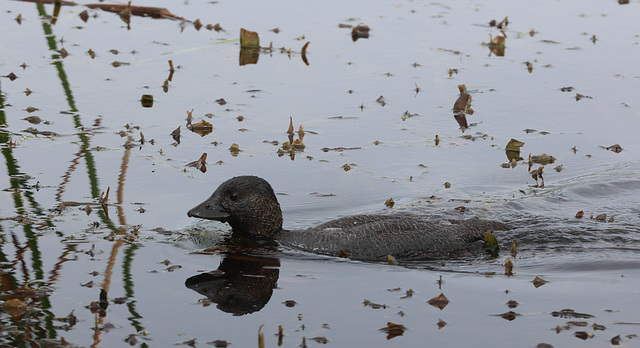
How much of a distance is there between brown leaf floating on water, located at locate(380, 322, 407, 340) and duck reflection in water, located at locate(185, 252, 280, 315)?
3.01 feet

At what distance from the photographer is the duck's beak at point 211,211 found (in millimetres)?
7652

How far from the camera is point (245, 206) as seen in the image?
7.84 metres

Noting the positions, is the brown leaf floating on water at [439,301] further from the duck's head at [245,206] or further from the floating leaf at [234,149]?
the floating leaf at [234,149]

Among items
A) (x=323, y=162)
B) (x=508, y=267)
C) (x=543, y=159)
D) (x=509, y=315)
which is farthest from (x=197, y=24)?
(x=509, y=315)

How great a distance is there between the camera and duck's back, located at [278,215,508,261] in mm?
7570

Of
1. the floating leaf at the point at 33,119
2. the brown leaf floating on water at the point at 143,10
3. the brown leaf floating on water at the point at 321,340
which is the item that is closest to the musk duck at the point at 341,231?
the brown leaf floating on water at the point at 321,340

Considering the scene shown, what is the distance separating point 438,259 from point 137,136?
4.07 m

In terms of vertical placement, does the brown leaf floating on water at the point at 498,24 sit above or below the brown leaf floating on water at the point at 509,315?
above

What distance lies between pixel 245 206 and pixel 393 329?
2350 mm

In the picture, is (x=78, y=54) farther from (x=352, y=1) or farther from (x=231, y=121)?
(x=352, y=1)

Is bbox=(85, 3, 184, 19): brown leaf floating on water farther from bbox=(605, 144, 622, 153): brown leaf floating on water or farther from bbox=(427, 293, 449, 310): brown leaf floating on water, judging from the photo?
bbox=(427, 293, 449, 310): brown leaf floating on water

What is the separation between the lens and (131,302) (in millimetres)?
6191

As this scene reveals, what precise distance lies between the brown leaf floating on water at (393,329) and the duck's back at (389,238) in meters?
1.61

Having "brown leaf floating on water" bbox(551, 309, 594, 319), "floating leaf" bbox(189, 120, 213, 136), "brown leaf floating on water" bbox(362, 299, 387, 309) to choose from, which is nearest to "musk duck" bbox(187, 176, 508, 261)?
"brown leaf floating on water" bbox(362, 299, 387, 309)
